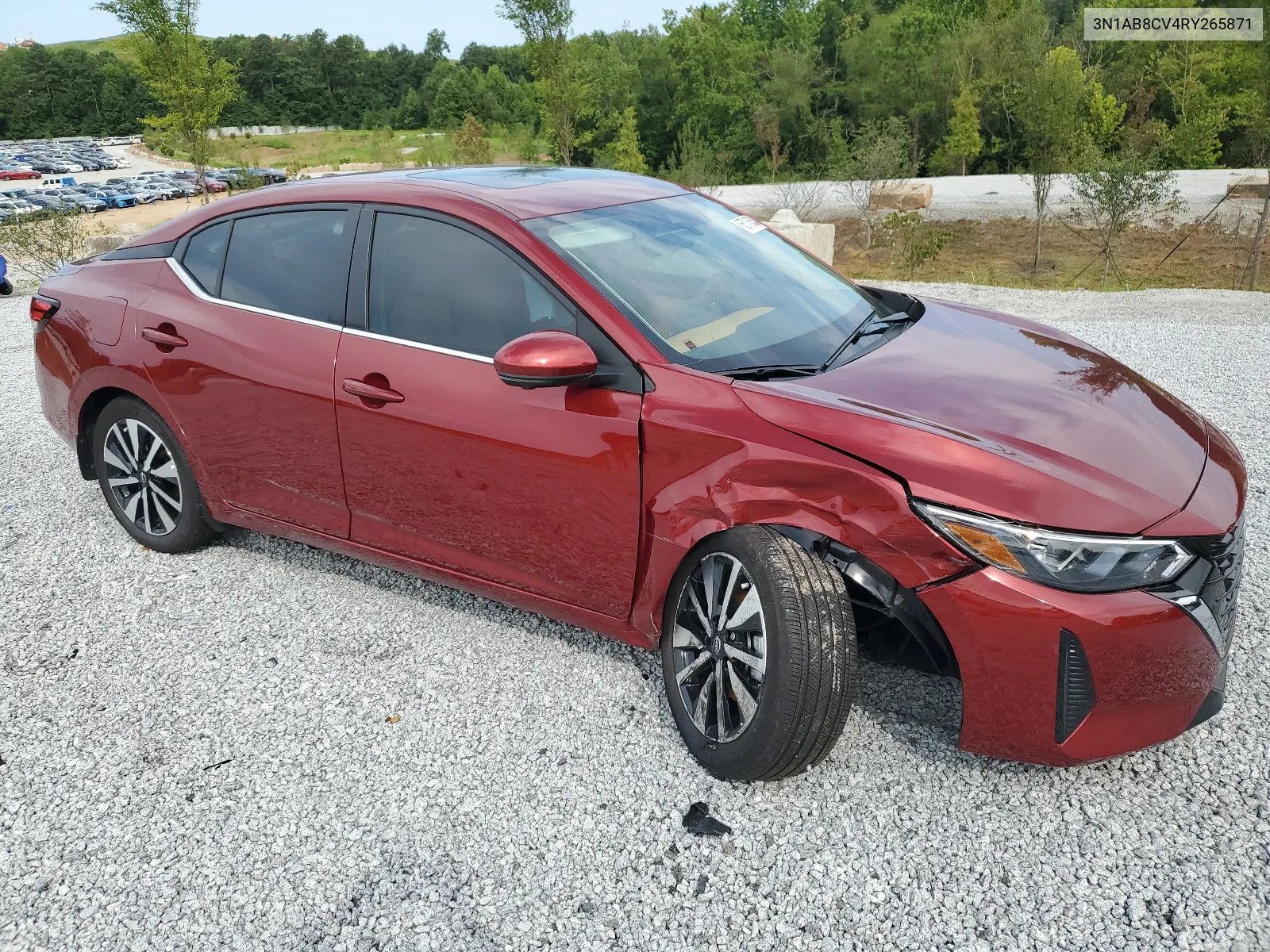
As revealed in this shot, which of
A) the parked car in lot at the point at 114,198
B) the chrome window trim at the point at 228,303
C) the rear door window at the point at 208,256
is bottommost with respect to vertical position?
the parked car in lot at the point at 114,198

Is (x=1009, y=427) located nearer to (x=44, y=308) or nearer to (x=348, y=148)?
(x=44, y=308)

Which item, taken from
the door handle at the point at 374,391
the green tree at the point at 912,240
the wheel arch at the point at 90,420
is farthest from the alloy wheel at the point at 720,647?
the green tree at the point at 912,240

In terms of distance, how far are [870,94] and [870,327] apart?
6020 centimetres

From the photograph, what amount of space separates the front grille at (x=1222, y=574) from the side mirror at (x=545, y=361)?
1689 millimetres

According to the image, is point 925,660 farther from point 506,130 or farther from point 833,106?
point 833,106

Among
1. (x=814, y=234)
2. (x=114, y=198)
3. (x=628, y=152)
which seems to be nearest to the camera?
(x=814, y=234)

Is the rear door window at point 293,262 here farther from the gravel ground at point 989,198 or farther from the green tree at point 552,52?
the green tree at point 552,52

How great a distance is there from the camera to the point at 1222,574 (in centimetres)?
254

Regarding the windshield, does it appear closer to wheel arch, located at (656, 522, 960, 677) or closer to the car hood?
the car hood

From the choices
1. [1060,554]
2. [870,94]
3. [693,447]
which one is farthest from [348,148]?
[1060,554]

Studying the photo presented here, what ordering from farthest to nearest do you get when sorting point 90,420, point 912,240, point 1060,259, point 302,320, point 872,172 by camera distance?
point 872,172, point 1060,259, point 912,240, point 90,420, point 302,320

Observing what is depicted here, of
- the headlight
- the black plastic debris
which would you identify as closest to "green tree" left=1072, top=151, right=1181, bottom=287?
the headlight

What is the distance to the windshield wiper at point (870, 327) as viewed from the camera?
125 inches

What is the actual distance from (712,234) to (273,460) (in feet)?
6.37
